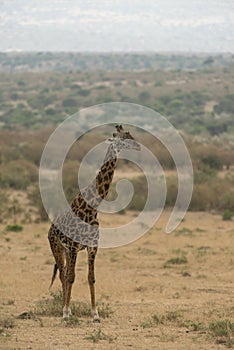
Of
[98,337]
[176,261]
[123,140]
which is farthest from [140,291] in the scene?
[98,337]

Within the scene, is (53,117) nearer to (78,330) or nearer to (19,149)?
(19,149)

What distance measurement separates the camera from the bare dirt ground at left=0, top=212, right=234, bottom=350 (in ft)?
28.3

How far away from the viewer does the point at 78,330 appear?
9156 millimetres

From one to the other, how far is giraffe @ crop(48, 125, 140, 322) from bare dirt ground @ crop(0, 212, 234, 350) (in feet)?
1.62

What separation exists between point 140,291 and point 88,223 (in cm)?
340

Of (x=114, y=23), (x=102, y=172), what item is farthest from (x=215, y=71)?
(x=102, y=172)

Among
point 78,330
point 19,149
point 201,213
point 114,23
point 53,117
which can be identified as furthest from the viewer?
point 114,23

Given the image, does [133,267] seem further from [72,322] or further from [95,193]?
[72,322]

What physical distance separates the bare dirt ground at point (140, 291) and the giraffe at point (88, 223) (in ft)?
1.62

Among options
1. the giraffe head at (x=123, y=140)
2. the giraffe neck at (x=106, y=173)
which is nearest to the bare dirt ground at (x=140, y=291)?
the giraffe neck at (x=106, y=173)

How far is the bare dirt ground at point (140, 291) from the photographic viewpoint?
28.3ft

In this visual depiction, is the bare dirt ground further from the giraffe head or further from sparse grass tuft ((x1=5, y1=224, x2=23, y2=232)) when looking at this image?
the giraffe head

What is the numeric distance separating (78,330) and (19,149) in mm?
26337

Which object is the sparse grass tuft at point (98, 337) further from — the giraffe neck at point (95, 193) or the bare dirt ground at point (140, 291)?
the giraffe neck at point (95, 193)
